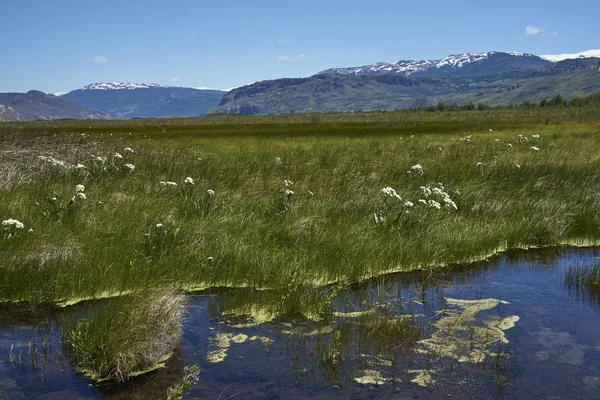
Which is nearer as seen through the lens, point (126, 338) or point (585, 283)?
point (126, 338)

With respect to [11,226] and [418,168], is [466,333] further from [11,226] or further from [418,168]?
[418,168]

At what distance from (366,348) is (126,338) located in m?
2.94

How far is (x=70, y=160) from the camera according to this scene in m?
16.7

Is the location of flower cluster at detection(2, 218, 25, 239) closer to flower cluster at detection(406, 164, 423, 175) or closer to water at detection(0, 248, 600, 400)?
water at detection(0, 248, 600, 400)

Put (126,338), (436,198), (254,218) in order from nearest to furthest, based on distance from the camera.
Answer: (126,338) → (254,218) → (436,198)

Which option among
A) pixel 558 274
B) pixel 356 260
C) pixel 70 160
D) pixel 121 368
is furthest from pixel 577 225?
pixel 70 160

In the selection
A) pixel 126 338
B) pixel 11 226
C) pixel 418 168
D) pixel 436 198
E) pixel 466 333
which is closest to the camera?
pixel 126 338

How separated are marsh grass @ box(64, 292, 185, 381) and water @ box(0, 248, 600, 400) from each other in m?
0.16

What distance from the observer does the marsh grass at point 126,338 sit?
5.63m

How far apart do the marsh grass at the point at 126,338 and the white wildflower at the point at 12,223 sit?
9.17 ft

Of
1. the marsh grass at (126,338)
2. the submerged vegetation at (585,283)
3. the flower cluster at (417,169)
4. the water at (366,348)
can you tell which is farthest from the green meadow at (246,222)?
the submerged vegetation at (585,283)

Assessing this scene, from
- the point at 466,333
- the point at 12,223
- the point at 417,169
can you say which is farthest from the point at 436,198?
the point at 12,223

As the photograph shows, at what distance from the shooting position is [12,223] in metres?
8.30

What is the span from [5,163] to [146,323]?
1181cm
